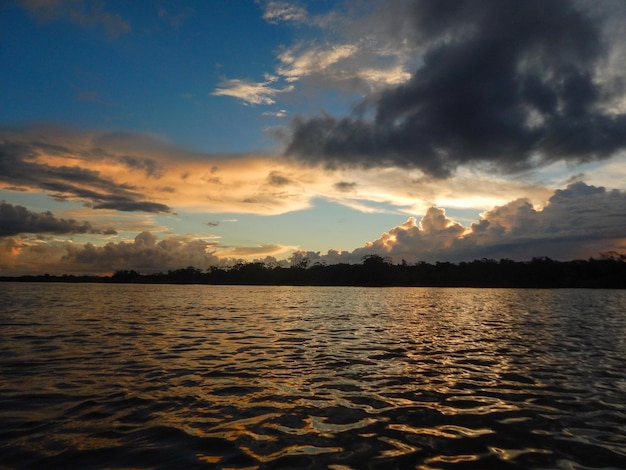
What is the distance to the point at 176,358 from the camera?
1988 cm

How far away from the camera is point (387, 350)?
23062 millimetres

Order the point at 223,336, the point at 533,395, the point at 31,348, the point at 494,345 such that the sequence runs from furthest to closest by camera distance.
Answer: the point at 223,336 < the point at 494,345 < the point at 31,348 < the point at 533,395

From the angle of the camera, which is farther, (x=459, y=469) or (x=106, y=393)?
(x=106, y=393)

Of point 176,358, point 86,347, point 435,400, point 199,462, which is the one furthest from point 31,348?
point 435,400

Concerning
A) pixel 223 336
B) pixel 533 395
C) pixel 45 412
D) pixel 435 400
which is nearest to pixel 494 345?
pixel 533 395

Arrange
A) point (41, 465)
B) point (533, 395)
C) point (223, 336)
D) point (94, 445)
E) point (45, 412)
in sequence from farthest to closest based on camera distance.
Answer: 1. point (223, 336)
2. point (533, 395)
3. point (45, 412)
4. point (94, 445)
5. point (41, 465)

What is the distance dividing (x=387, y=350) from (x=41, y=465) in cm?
1767

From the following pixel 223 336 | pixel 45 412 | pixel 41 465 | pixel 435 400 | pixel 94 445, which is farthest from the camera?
pixel 223 336

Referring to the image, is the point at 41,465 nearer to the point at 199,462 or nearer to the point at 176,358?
the point at 199,462

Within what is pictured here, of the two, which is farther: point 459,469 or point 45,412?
point 45,412

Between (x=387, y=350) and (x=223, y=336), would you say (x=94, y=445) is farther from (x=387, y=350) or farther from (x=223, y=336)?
(x=223, y=336)

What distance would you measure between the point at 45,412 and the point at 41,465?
3.88m

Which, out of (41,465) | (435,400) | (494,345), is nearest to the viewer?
(41,465)

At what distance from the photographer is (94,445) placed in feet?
30.2
